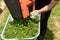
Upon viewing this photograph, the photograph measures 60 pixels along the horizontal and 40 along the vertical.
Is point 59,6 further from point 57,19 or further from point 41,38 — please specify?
point 41,38

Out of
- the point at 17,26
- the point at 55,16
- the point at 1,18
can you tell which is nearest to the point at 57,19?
the point at 55,16

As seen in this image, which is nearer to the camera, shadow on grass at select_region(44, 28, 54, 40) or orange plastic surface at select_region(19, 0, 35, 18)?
orange plastic surface at select_region(19, 0, 35, 18)

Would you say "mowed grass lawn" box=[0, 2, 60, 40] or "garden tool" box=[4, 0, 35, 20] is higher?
"garden tool" box=[4, 0, 35, 20]

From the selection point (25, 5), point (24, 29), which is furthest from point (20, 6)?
point (24, 29)

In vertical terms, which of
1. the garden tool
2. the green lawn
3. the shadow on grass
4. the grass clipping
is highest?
the garden tool

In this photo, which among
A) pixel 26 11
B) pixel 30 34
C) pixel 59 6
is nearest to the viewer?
pixel 26 11

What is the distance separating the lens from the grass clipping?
282cm

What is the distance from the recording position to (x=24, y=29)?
3000 millimetres

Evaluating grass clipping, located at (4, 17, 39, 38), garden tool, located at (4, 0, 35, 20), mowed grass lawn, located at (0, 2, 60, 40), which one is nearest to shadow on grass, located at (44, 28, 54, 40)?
mowed grass lawn, located at (0, 2, 60, 40)

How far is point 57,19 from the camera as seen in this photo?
4.18 m

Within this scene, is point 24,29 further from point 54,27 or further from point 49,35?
point 54,27

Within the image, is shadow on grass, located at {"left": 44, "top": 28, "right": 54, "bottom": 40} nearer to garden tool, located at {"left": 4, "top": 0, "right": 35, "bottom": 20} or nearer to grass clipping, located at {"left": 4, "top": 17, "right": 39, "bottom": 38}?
grass clipping, located at {"left": 4, "top": 17, "right": 39, "bottom": 38}

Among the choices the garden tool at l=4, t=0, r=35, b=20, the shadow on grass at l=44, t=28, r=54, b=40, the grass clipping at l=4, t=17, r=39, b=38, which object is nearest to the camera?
the garden tool at l=4, t=0, r=35, b=20

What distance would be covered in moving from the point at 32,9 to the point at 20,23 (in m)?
0.46
